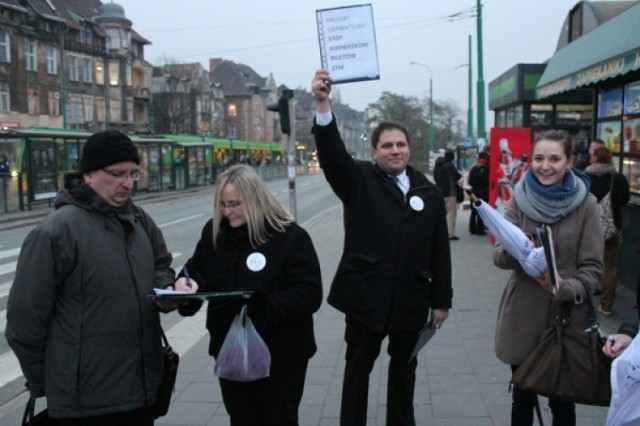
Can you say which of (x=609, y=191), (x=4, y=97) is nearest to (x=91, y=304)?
(x=609, y=191)

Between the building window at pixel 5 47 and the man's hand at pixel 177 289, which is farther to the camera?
the building window at pixel 5 47

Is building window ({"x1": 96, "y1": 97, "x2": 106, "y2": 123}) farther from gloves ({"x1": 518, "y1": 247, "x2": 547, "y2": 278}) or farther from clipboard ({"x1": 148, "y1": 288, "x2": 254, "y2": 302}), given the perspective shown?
gloves ({"x1": 518, "y1": 247, "x2": 547, "y2": 278})

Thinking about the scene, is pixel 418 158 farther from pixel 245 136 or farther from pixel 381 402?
pixel 245 136

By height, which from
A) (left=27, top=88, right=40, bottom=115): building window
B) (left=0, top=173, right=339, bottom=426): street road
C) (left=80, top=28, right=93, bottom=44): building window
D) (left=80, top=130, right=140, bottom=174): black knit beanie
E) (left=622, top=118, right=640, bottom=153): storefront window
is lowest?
(left=0, top=173, right=339, bottom=426): street road

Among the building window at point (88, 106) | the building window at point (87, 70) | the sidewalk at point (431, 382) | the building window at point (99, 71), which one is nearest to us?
the sidewalk at point (431, 382)

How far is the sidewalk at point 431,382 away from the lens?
4469 mm

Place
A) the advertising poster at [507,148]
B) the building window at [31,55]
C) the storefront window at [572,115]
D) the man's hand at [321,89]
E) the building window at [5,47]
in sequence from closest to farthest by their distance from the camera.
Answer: the man's hand at [321,89]
the advertising poster at [507,148]
the storefront window at [572,115]
the building window at [5,47]
the building window at [31,55]

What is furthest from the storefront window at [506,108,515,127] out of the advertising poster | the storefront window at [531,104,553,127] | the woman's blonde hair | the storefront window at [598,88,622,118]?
the woman's blonde hair

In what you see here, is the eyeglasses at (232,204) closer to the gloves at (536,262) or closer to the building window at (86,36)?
the gloves at (536,262)

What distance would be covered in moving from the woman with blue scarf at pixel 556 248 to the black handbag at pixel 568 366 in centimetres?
10

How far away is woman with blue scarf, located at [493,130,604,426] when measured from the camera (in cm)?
324

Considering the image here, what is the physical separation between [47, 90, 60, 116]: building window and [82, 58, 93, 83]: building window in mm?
Answer: 4790

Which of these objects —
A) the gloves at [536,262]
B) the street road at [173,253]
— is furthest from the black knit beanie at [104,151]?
the street road at [173,253]

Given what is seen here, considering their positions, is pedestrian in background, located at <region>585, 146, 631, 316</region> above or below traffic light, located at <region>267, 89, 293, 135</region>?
below
